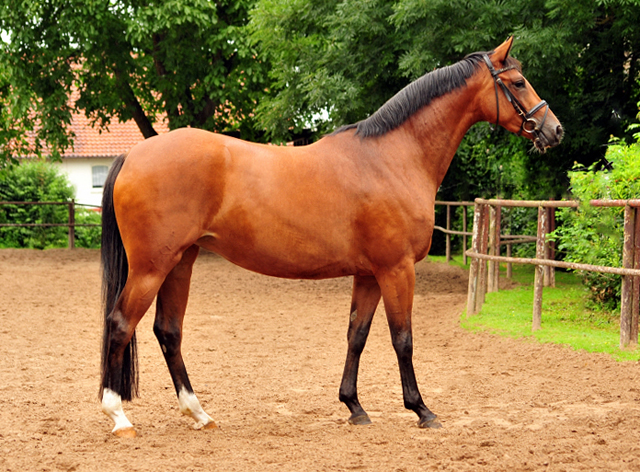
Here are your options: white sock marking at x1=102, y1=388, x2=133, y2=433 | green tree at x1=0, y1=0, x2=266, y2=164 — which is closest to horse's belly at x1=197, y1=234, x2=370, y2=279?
white sock marking at x1=102, y1=388, x2=133, y2=433

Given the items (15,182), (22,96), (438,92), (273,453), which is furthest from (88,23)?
(273,453)

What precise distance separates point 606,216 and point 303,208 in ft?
14.1

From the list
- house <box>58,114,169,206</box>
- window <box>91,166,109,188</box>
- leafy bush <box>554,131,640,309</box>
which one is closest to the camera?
leafy bush <box>554,131,640,309</box>

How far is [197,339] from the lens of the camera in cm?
743

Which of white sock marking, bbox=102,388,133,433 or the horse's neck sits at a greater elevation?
the horse's neck

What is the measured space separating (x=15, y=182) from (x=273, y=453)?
64.7 ft

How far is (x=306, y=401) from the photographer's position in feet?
16.3

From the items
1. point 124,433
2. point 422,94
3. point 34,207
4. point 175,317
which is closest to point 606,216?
point 422,94

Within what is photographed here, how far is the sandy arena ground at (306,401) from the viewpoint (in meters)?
3.58

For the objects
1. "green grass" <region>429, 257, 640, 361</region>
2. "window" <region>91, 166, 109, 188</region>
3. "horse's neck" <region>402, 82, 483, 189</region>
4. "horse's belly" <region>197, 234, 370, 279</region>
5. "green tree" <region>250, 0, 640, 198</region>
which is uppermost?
"green tree" <region>250, 0, 640, 198</region>

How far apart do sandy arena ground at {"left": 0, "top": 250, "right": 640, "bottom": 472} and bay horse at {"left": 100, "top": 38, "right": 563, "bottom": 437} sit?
34cm

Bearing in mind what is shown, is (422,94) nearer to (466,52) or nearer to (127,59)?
(466,52)

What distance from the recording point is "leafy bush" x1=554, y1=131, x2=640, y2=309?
22.8 ft

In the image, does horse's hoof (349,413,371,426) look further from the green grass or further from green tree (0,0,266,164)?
green tree (0,0,266,164)
